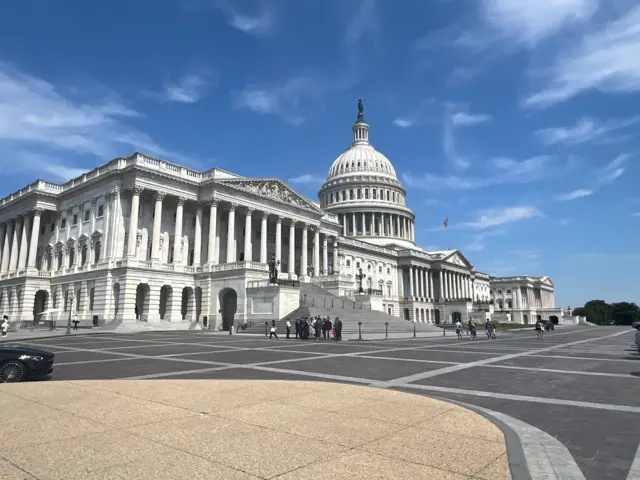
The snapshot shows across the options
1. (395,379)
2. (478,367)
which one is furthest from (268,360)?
(478,367)

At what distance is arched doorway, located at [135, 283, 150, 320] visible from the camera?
55.0 m

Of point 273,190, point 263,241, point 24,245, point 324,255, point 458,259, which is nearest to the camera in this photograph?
point 263,241

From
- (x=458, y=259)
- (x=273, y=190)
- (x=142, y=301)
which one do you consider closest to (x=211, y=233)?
(x=142, y=301)

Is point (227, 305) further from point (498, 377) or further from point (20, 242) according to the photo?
point (498, 377)

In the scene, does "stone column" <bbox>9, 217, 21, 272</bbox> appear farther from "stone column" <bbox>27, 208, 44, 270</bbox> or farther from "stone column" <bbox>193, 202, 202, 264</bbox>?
"stone column" <bbox>193, 202, 202, 264</bbox>

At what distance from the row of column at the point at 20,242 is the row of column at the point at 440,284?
270ft

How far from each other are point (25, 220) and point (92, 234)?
16.2 meters

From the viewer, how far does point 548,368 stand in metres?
18.7

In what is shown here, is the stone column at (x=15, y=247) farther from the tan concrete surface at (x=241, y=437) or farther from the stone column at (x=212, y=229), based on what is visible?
the tan concrete surface at (x=241, y=437)

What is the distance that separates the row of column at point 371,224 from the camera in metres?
127

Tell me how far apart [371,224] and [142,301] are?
79661 millimetres

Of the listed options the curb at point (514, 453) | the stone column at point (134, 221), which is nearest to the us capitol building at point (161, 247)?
the stone column at point (134, 221)

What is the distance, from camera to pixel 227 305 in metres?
58.7

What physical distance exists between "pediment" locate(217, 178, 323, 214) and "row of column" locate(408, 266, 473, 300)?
49.9 metres
